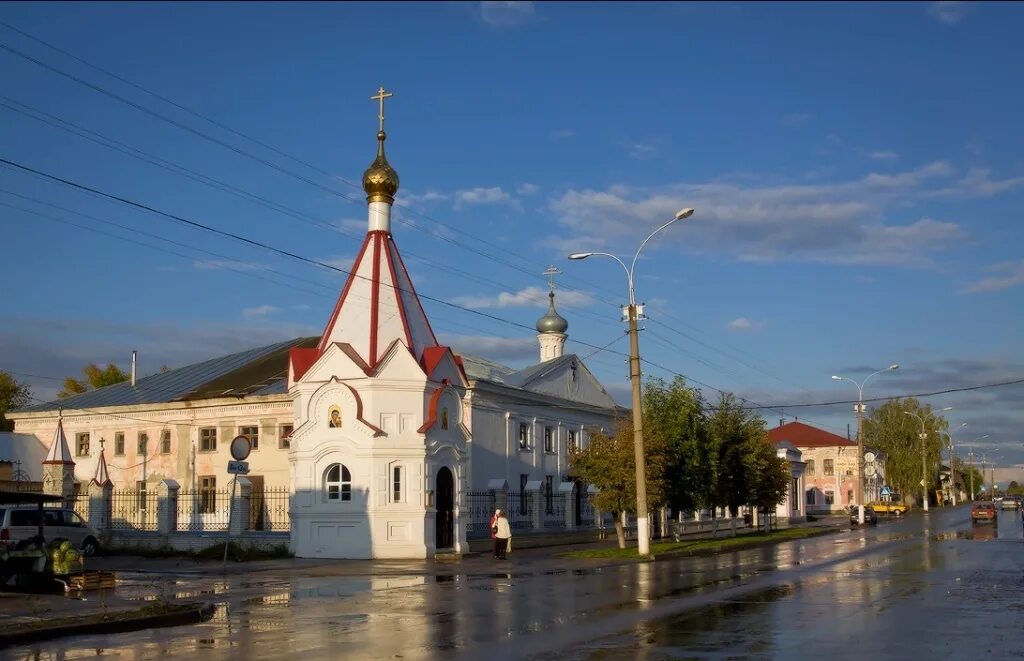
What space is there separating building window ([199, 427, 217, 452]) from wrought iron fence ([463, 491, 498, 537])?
12385 millimetres

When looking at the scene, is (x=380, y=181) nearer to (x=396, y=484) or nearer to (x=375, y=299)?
(x=375, y=299)

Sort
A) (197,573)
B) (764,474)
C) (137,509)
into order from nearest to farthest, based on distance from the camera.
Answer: (197,573)
(137,509)
(764,474)

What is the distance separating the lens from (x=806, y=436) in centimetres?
10231

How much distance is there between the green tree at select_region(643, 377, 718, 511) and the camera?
126 feet

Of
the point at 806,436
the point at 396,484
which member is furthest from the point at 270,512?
the point at 806,436

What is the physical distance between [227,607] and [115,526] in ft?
80.4

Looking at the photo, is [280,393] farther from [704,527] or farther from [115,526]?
[704,527]

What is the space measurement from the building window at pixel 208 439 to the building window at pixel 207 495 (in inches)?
45.7

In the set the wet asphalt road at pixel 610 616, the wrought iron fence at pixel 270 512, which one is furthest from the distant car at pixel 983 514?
the wrought iron fence at pixel 270 512

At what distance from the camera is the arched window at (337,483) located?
3219 centimetres

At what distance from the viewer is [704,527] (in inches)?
2179

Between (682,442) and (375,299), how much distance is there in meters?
12.6

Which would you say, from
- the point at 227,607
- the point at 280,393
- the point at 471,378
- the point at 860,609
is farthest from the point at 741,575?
the point at 280,393

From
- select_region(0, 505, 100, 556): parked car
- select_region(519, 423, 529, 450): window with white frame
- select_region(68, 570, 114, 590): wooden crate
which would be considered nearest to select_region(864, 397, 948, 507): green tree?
select_region(519, 423, 529, 450): window with white frame
